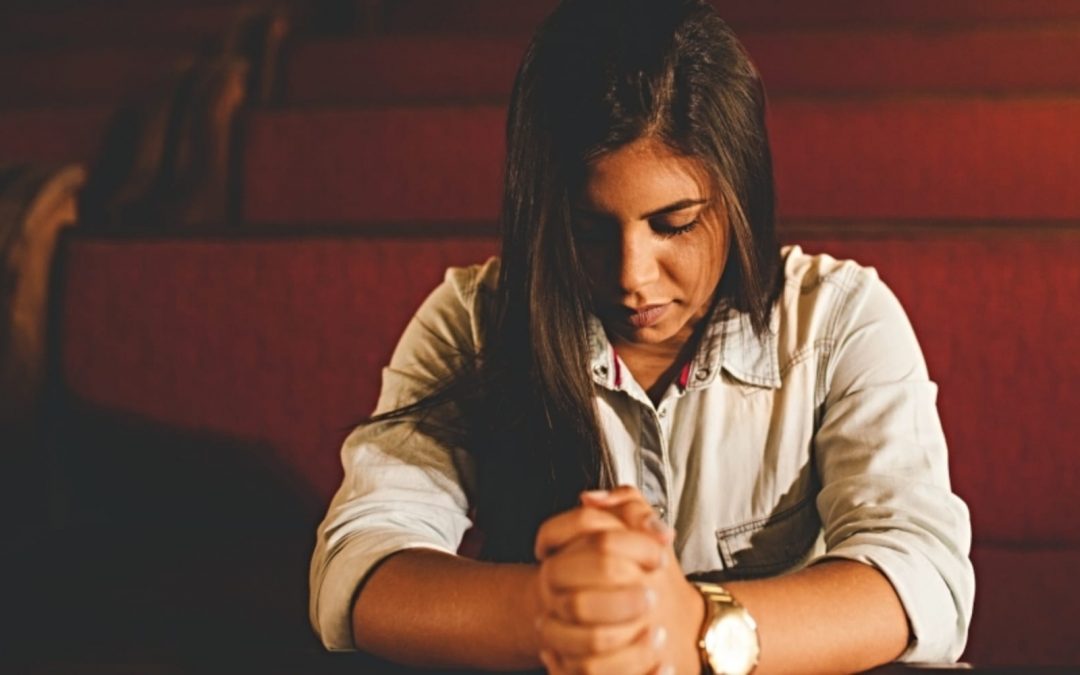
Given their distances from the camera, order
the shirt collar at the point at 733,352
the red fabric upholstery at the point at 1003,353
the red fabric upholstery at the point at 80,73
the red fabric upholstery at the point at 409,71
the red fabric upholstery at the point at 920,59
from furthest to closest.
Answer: the red fabric upholstery at the point at 80,73
the red fabric upholstery at the point at 409,71
the red fabric upholstery at the point at 920,59
the red fabric upholstery at the point at 1003,353
the shirt collar at the point at 733,352

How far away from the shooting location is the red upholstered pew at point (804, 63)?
149 cm

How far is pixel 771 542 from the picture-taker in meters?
0.73

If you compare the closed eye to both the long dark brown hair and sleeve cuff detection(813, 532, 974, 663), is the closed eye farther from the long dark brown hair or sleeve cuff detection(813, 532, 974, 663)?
sleeve cuff detection(813, 532, 974, 663)

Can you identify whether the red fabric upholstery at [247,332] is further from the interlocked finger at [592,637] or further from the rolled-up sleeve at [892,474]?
the interlocked finger at [592,637]

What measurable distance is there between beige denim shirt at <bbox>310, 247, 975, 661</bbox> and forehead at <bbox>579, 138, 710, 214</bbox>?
124 mm

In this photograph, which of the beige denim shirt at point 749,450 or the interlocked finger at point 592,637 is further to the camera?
the beige denim shirt at point 749,450

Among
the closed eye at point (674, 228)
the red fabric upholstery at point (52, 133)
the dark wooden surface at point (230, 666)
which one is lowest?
the dark wooden surface at point (230, 666)

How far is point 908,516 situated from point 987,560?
0.44 metres

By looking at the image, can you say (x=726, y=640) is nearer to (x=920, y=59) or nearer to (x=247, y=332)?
(x=247, y=332)

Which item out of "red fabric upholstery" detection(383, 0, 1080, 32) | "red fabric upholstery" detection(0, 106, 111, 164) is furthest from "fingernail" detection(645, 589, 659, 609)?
"red fabric upholstery" detection(383, 0, 1080, 32)

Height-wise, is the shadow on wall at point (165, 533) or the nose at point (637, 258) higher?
the nose at point (637, 258)

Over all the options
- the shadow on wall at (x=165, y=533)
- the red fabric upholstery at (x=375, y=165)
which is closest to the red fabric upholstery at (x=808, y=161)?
the red fabric upholstery at (x=375, y=165)

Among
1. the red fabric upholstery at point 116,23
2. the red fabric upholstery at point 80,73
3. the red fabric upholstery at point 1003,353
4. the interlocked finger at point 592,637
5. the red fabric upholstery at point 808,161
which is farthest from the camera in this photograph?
the red fabric upholstery at point 116,23

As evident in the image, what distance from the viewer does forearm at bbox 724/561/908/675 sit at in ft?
1.68
